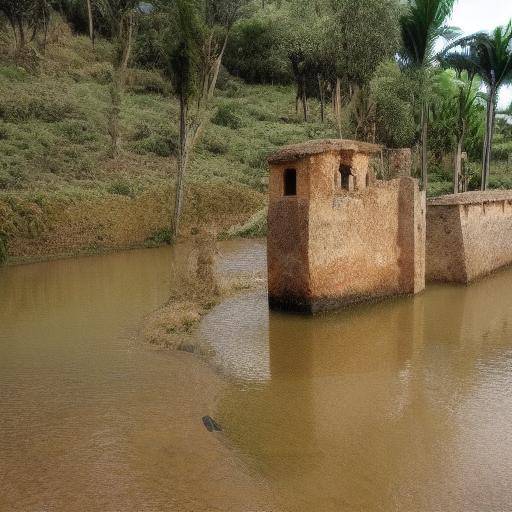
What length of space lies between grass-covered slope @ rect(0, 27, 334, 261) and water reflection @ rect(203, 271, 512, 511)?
9.44 metres

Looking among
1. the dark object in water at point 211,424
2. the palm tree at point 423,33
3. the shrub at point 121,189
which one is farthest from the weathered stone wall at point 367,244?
the shrub at point 121,189

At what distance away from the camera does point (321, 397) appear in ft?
25.2

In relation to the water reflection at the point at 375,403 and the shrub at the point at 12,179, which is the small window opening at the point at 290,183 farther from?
the shrub at the point at 12,179

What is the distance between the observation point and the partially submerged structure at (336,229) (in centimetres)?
1109

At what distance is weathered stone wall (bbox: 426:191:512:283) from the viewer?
45.4ft

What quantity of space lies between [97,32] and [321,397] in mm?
44325

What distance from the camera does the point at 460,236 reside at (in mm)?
13773

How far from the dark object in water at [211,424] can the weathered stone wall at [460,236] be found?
883 cm

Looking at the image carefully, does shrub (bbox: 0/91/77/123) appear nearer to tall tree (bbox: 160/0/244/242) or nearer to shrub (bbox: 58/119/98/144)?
shrub (bbox: 58/119/98/144)

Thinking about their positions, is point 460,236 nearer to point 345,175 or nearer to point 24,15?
point 345,175

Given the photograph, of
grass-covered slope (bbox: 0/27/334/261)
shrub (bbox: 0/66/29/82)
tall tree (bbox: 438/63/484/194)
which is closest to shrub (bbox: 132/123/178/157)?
grass-covered slope (bbox: 0/27/334/261)

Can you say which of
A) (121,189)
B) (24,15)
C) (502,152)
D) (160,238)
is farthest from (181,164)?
(502,152)

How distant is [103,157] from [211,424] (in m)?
21.2

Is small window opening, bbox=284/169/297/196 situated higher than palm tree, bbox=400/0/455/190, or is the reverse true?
palm tree, bbox=400/0/455/190
